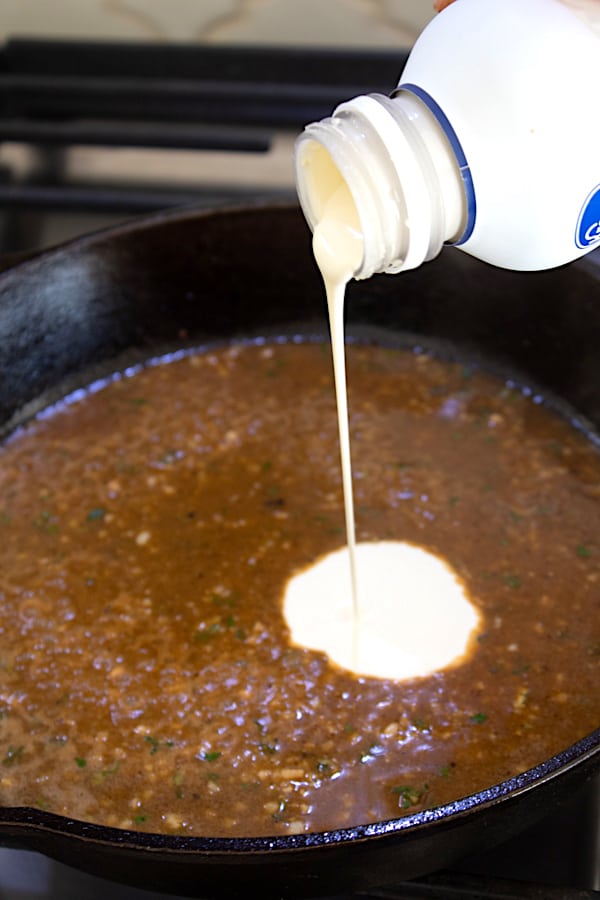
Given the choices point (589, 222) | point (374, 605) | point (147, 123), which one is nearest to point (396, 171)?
point (589, 222)

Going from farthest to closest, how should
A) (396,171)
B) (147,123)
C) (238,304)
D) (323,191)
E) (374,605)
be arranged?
(147,123) → (238,304) → (374,605) → (323,191) → (396,171)

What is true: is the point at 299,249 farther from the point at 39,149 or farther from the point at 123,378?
the point at 39,149

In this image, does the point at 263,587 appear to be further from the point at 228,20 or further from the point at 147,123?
the point at 228,20

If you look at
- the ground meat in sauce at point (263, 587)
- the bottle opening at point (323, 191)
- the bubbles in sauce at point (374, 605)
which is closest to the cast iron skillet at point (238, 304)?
the ground meat in sauce at point (263, 587)

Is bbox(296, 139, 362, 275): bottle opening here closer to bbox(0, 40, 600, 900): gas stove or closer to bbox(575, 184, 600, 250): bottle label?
bbox(575, 184, 600, 250): bottle label

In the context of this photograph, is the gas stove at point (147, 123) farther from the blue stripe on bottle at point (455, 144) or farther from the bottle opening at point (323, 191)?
the blue stripe on bottle at point (455, 144)

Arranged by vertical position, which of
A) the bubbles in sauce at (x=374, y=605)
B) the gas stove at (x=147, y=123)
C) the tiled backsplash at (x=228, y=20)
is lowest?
the bubbles in sauce at (x=374, y=605)
